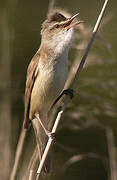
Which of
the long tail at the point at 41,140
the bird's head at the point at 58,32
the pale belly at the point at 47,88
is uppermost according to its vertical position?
the bird's head at the point at 58,32

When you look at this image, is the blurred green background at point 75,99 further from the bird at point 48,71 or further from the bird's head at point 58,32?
the bird's head at point 58,32

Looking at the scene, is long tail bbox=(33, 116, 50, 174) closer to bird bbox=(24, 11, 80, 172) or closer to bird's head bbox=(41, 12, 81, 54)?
bird bbox=(24, 11, 80, 172)

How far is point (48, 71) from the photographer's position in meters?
3.89

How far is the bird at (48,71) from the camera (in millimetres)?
3836

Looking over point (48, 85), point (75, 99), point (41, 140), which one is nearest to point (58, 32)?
point (48, 85)

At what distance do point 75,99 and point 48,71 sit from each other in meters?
1.09

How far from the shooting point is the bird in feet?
12.6

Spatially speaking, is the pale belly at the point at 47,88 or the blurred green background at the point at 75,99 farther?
the blurred green background at the point at 75,99

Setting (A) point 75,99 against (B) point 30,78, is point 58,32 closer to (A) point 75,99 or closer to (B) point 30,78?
(B) point 30,78

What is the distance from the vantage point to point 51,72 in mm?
3865

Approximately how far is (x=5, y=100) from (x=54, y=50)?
96 cm

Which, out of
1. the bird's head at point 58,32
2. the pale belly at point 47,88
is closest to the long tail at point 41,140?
the pale belly at point 47,88

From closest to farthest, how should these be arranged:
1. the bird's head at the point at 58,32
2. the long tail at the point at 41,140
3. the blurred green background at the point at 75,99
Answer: the bird's head at the point at 58,32 → the long tail at the point at 41,140 → the blurred green background at the point at 75,99

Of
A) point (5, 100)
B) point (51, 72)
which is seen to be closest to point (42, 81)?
point (51, 72)
